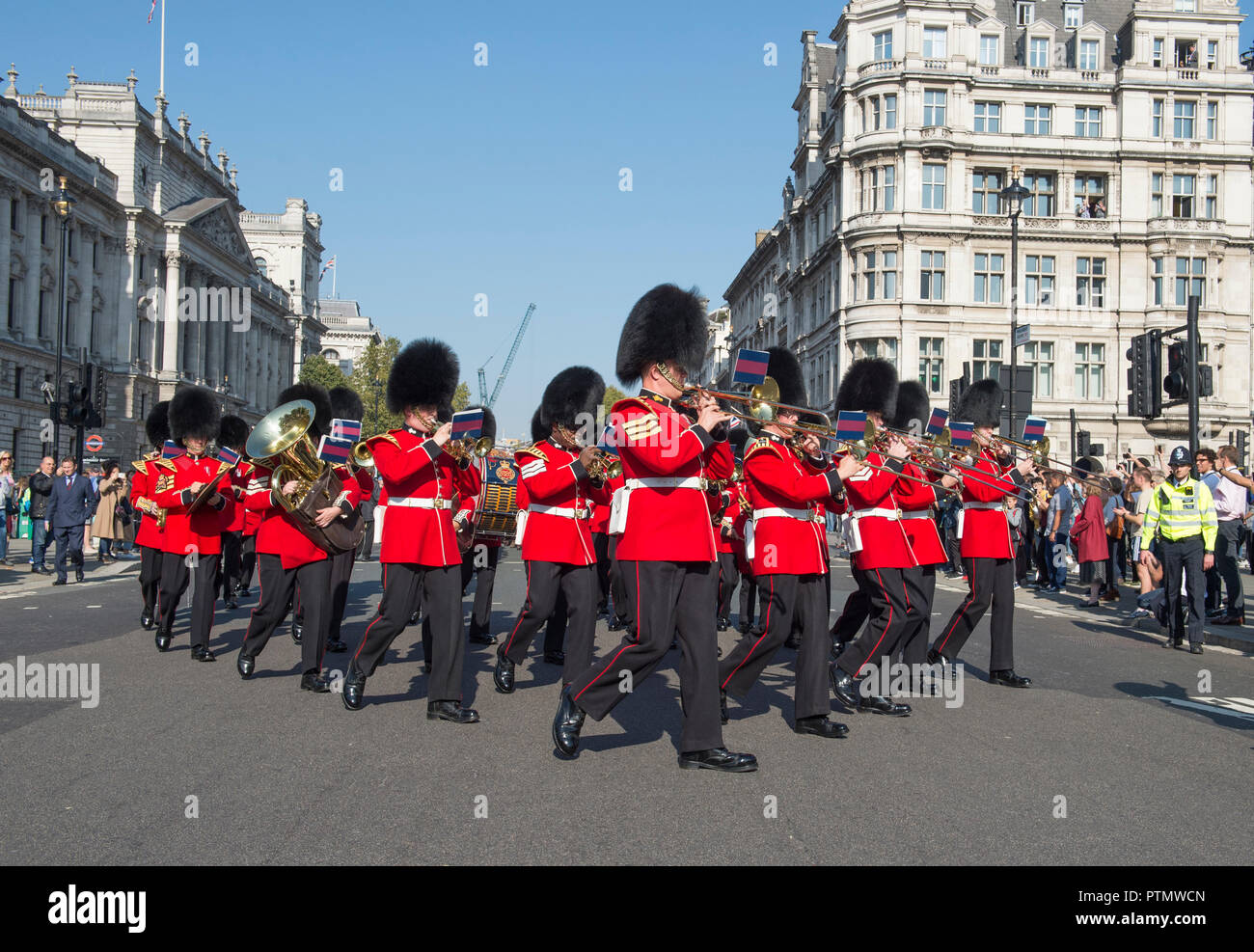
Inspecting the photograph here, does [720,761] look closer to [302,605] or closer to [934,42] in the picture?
[302,605]

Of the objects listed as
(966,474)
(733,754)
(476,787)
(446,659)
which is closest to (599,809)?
(476,787)

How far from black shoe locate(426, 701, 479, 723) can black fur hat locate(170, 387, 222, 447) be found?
14.9 feet

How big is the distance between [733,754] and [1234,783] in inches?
91.1

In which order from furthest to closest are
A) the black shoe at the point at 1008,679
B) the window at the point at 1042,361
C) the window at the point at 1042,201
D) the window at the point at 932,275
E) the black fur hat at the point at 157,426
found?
1. the window at the point at 1042,201
2. the window at the point at 1042,361
3. the window at the point at 932,275
4. the black fur hat at the point at 157,426
5. the black shoe at the point at 1008,679

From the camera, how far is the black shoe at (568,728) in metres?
5.41

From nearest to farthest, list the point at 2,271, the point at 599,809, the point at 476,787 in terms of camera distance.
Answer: the point at 599,809
the point at 476,787
the point at 2,271

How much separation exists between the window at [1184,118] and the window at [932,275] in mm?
10581

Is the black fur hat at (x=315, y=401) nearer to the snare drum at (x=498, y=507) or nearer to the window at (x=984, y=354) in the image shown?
the snare drum at (x=498, y=507)

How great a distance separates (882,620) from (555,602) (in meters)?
2.21

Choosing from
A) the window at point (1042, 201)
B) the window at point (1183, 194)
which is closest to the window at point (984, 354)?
the window at point (1042, 201)

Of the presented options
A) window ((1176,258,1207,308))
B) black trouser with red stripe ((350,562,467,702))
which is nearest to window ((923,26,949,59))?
window ((1176,258,1207,308))

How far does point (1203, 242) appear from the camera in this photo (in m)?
42.9
